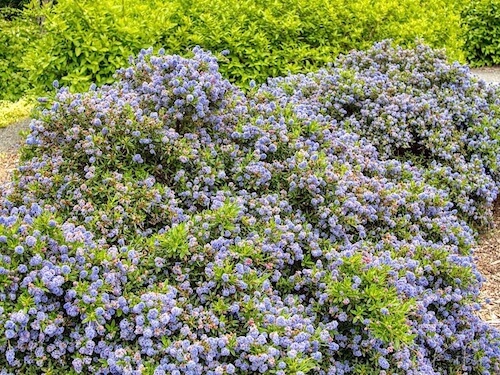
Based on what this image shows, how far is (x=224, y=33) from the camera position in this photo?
18.9ft

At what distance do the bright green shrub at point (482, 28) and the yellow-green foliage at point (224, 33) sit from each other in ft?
13.6

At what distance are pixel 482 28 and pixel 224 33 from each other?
6523 mm

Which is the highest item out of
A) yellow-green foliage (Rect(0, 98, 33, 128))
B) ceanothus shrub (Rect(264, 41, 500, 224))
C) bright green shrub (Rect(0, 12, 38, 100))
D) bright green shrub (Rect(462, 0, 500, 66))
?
ceanothus shrub (Rect(264, 41, 500, 224))

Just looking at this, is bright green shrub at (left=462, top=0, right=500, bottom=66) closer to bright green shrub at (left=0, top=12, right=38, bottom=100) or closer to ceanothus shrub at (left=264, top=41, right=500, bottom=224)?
ceanothus shrub at (left=264, top=41, right=500, bottom=224)

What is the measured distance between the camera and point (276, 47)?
6.07m

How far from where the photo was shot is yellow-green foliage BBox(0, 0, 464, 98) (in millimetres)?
5559

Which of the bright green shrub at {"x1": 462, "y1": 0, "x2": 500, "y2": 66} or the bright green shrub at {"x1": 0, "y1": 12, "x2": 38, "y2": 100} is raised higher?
the bright green shrub at {"x1": 462, "y1": 0, "x2": 500, "y2": 66}

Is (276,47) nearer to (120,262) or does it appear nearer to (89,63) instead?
(89,63)

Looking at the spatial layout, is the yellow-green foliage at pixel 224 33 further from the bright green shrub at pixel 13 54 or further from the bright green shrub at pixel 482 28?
the bright green shrub at pixel 482 28

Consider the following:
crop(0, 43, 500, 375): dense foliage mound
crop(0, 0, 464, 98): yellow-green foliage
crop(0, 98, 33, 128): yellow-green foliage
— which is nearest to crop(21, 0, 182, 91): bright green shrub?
crop(0, 0, 464, 98): yellow-green foliage

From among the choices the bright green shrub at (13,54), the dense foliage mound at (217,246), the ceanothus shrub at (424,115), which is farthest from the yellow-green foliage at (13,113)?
the dense foliage mound at (217,246)

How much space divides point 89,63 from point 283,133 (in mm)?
2693

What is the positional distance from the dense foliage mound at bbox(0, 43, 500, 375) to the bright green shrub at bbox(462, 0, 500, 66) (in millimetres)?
7358

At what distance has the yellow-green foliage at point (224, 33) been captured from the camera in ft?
18.2
